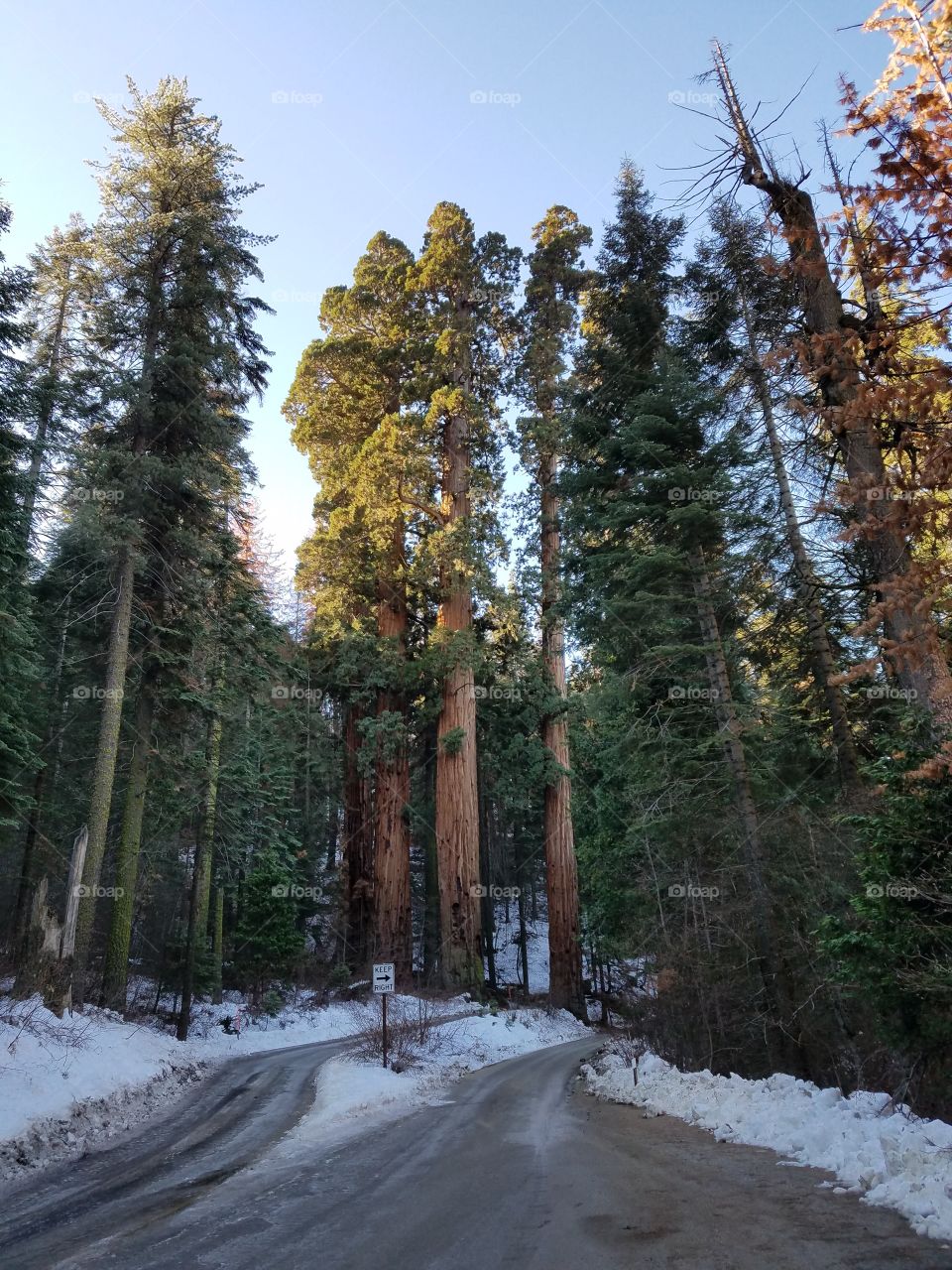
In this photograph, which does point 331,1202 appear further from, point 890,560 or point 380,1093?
point 890,560

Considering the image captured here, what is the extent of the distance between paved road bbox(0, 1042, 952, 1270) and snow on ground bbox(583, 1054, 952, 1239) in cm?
20

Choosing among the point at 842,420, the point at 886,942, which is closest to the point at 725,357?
the point at 842,420

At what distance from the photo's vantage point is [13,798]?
45.4 feet

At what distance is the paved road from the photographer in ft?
13.6

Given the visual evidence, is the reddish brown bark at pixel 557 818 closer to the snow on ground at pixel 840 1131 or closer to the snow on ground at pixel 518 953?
the snow on ground at pixel 840 1131

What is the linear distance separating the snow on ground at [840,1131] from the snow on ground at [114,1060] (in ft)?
15.8

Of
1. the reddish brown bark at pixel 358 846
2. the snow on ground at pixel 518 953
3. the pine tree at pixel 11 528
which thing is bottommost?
the snow on ground at pixel 518 953

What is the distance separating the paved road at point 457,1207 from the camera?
4148mm

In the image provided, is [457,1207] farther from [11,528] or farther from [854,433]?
[11,528]

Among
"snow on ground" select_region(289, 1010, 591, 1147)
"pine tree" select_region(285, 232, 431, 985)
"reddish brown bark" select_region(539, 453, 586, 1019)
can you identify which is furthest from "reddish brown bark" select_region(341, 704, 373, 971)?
"snow on ground" select_region(289, 1010, 591, 1147)

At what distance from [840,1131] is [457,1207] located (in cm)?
304

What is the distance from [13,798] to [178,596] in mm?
5407

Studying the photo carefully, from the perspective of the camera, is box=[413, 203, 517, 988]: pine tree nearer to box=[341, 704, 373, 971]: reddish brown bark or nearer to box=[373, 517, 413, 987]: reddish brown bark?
box=[373, 517, 413, 987]: reddish brown bark

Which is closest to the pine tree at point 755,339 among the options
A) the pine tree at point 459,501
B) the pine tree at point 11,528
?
the pine tree at point 459,501
